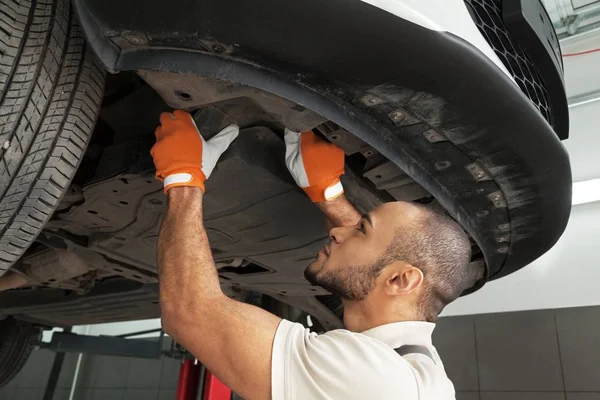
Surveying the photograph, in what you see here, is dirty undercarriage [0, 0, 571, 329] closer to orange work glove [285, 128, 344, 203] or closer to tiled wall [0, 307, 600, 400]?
orange work glove [285, 128, 344, 203]

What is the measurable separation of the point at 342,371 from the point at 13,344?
243 centimetres

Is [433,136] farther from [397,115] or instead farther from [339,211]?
[339,211]

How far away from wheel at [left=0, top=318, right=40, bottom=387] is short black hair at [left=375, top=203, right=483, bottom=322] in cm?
235

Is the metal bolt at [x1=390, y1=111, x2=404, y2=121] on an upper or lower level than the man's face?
upper

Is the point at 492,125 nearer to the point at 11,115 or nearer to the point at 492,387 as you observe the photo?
the point at 11,115

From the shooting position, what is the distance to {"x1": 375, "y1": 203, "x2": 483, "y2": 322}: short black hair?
962 mm

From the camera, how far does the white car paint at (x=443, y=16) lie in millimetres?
679

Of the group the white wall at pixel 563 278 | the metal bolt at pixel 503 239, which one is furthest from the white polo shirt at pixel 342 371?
the white wall at pixel 563 278

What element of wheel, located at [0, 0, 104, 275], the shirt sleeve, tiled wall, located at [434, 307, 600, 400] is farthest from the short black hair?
tiled wall, located at [434, 307, 600, 400]

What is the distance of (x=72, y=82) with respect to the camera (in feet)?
2.60

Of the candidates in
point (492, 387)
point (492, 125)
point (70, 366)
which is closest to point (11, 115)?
point (492, 125)

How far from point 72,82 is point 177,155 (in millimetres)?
215

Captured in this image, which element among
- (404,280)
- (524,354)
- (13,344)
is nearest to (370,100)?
(404,280)

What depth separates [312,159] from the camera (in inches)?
40.9
